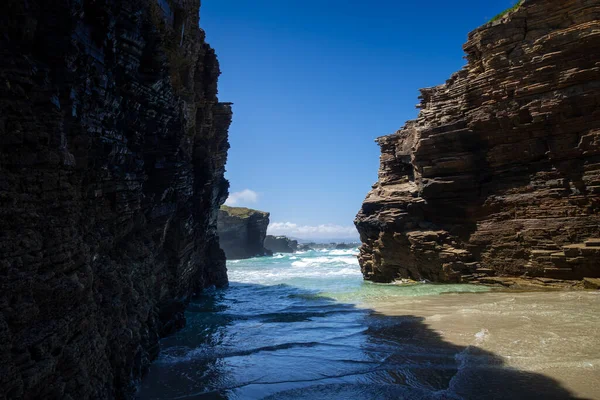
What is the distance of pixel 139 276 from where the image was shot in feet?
36.0

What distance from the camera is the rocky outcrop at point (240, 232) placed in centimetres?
8931

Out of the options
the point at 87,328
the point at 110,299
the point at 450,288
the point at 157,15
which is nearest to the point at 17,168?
the point at 87,328

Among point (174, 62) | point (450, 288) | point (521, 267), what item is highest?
point (174, 62)

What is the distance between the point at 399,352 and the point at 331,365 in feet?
6.42

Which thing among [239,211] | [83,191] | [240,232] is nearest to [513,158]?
[83,191]

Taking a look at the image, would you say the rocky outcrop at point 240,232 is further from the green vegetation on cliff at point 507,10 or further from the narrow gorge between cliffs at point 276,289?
the green vegetation on cliff at point 507,10

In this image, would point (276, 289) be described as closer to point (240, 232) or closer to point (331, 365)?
point (331, 365)

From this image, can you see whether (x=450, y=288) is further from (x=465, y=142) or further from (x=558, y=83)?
(x=558, y=83)

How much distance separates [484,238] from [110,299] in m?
18.3

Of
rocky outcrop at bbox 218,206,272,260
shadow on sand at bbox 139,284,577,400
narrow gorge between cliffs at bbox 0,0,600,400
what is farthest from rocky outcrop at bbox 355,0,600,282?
rocky outcrop at bbox 218,206,272,260

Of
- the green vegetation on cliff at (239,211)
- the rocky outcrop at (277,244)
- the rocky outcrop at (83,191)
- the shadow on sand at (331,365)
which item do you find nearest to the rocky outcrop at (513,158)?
the shadow on sand at (331,365)

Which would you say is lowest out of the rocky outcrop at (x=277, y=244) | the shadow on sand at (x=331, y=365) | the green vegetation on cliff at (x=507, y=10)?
the shadow on sand at (x=331, y=365)

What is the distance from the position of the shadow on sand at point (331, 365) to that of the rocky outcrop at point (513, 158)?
838 cm

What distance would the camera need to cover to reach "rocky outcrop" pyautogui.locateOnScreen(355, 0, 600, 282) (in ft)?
55.3
